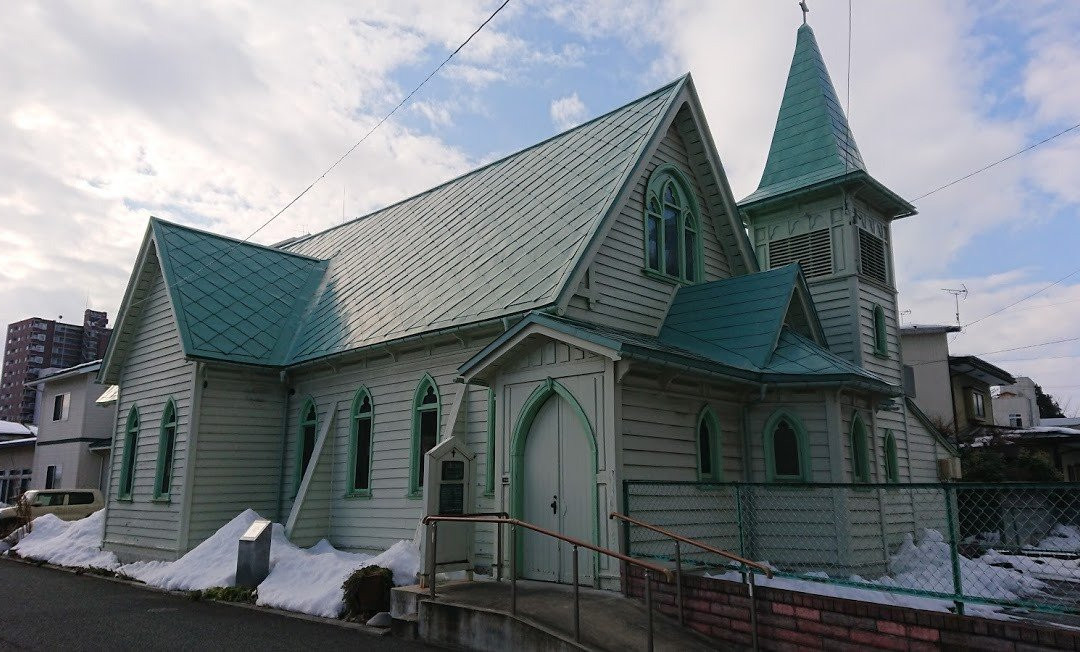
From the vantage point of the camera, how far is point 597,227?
42.6ft

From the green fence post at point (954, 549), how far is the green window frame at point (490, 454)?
719cm

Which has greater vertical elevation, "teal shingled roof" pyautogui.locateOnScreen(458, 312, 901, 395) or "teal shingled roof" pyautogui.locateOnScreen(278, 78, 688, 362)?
"teal shingled roof" pyautogui.locateOnScreen(278, 78, 688, 362)

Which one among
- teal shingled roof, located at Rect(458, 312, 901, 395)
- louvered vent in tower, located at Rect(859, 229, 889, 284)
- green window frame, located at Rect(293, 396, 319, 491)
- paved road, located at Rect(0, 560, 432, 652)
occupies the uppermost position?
louvered vent in tower, located at Rect(859, 229, 889, 284)

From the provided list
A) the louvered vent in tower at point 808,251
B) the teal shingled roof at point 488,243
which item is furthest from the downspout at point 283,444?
the louvered vent in tower at point 808,251

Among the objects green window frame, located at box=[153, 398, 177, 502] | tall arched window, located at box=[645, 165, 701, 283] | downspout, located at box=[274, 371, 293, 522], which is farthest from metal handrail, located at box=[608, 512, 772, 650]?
green window frame, located at box=[153, 398, 177, 502]

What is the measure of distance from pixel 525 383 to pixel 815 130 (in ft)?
41.4

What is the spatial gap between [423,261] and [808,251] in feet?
30.7

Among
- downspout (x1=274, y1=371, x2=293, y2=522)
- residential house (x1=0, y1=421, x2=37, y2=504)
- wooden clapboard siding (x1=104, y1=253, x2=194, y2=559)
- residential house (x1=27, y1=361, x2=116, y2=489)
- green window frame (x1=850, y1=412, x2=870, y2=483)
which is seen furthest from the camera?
residential house (x1=0, y1=421, x2=37, y2=504)

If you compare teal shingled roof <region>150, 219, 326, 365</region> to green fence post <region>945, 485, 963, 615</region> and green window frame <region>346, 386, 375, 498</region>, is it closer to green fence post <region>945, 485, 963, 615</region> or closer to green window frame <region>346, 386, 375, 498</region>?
green window frame <region>346, 386, 375, 498</region>

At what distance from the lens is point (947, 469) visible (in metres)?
20.0

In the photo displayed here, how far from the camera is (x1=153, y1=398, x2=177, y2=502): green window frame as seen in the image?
18094 mm

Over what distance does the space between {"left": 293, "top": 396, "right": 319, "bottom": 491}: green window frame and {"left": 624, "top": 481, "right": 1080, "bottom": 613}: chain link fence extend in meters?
9.49

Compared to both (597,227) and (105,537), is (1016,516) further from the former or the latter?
(105,537)

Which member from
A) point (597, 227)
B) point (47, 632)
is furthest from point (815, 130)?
point (47, 632)
